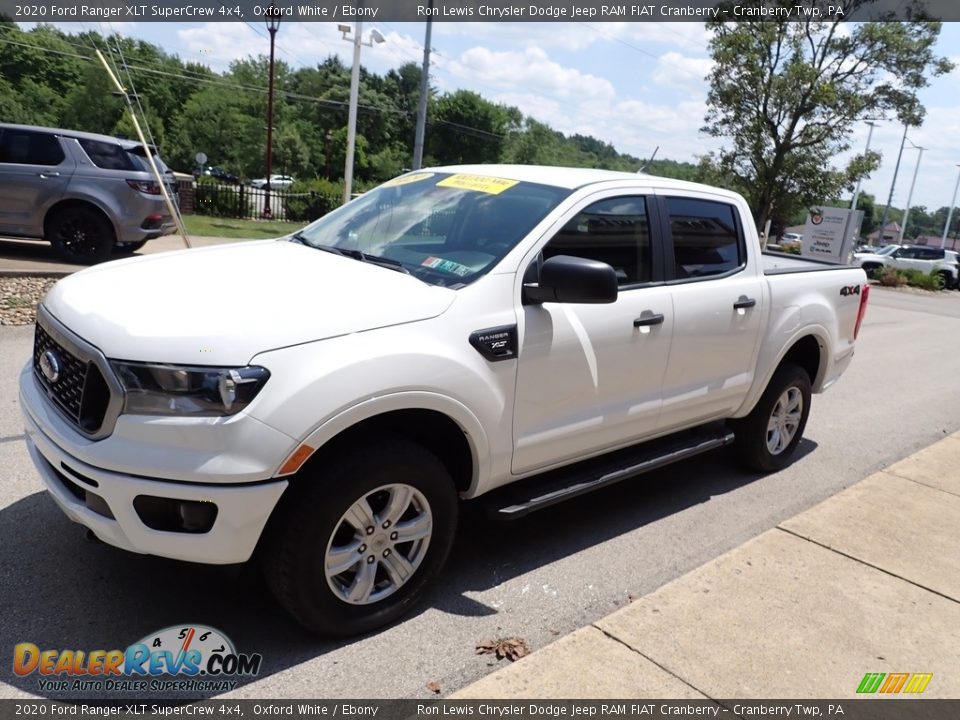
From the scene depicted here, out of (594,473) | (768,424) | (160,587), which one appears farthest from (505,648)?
(768,424)

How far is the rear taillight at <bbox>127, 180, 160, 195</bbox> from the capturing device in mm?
10656

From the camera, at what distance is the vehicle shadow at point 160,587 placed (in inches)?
112

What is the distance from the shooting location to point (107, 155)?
420 inches

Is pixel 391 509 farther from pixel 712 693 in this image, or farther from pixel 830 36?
pixel 830 36

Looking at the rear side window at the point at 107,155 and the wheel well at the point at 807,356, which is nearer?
the wheel well at the point at 807,356

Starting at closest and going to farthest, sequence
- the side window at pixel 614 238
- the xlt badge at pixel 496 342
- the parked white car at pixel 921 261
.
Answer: the xlt badge at pixel 496 342 → the side window at pixel 614 238 → the parked white car at pixel 921 261

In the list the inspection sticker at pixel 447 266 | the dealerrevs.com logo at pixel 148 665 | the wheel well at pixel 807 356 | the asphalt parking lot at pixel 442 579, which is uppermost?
the inspection sticker at pixel 447 266

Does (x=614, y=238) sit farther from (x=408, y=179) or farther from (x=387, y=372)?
(x=387, y=372)

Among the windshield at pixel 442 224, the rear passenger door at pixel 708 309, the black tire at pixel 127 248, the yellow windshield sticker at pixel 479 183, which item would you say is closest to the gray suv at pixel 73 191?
the black tire at pixel 127 248

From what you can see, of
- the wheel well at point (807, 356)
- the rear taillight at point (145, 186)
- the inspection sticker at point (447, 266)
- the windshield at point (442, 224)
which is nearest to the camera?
the inspection sticker at point (447, 266)

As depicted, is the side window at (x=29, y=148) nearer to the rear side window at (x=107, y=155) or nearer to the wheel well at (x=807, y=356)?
the rear side window at (x=107, y=155)

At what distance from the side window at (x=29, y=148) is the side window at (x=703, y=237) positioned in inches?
372

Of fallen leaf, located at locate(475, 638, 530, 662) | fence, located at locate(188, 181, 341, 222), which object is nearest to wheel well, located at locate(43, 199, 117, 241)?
fallen leaf, located at locate(475, 638, 530, 662)

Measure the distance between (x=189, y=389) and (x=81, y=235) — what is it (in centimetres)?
961
